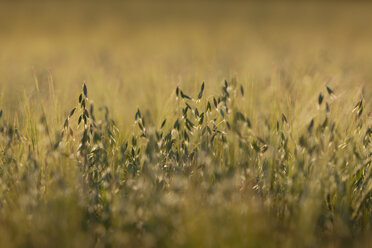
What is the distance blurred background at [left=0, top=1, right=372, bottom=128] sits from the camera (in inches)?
142

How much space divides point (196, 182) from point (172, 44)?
6421mm

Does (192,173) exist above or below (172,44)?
above

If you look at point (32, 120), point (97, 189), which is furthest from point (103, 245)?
point (32, 120)

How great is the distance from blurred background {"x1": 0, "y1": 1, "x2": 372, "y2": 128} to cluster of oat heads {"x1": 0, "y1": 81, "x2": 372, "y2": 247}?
256 mm

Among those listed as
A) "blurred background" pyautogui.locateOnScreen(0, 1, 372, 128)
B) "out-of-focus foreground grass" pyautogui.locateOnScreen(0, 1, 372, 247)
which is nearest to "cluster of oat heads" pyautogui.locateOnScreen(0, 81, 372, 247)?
"out-of-focus foreground grass" pyautogui.locateOnScreen(0, 1, 372, 247)

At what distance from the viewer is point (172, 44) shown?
799 centimetres

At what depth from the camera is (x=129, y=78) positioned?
441 centimetres

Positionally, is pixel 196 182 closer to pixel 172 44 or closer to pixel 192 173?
pixel 192 173

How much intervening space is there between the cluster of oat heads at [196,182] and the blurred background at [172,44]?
26 centimetres

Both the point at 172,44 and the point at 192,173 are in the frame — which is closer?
the point at 192,173

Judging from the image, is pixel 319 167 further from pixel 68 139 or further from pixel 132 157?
pixel 68 139

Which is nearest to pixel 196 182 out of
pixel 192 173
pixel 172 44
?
pixel 192 173

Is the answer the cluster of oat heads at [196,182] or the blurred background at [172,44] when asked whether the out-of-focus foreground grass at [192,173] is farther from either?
the blurred background at [172,44]

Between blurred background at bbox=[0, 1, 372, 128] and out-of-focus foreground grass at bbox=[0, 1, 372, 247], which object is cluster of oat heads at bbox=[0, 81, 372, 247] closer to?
out-of-focus foreground grass at bbox=[0, 1, 372, 247]
